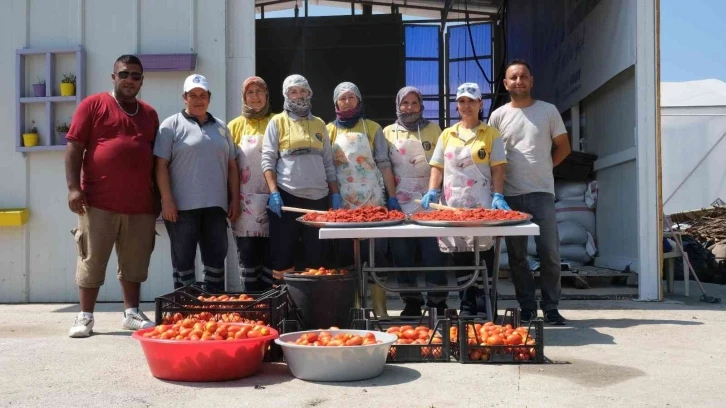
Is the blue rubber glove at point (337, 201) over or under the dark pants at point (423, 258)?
over

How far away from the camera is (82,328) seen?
4.95 metres

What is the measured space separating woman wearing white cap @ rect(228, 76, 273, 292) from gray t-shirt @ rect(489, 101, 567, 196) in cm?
176

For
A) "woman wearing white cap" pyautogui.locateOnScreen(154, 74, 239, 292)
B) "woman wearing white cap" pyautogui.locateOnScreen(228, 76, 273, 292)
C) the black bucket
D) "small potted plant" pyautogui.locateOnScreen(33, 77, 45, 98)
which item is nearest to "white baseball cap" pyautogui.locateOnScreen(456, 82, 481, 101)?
"woman wearing white cap" pyautogui.locateOnScreen(228, 76, 273, 292)

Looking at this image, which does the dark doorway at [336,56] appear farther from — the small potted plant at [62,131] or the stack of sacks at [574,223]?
the small potted plant at [62,131]

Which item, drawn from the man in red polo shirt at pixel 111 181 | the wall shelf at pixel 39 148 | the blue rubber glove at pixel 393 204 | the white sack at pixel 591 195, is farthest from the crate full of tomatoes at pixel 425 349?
the white sack at pixel 591 195

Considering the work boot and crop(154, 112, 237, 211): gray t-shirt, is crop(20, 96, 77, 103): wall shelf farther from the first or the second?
the work boot

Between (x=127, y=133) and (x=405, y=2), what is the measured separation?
10.7 metres

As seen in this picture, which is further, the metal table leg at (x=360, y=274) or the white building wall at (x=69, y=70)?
the white building wall at (x=69, y=70)

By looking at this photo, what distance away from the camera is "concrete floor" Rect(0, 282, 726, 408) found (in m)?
3.22

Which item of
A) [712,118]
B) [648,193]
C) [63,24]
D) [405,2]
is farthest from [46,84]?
[712,118]

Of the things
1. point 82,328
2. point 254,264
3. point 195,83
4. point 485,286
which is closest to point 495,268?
point 485,286

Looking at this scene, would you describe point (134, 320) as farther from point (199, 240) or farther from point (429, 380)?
point (429, 380)

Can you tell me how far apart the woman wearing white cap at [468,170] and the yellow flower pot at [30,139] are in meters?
3.82

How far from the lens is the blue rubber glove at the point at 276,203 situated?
16.3 feet
